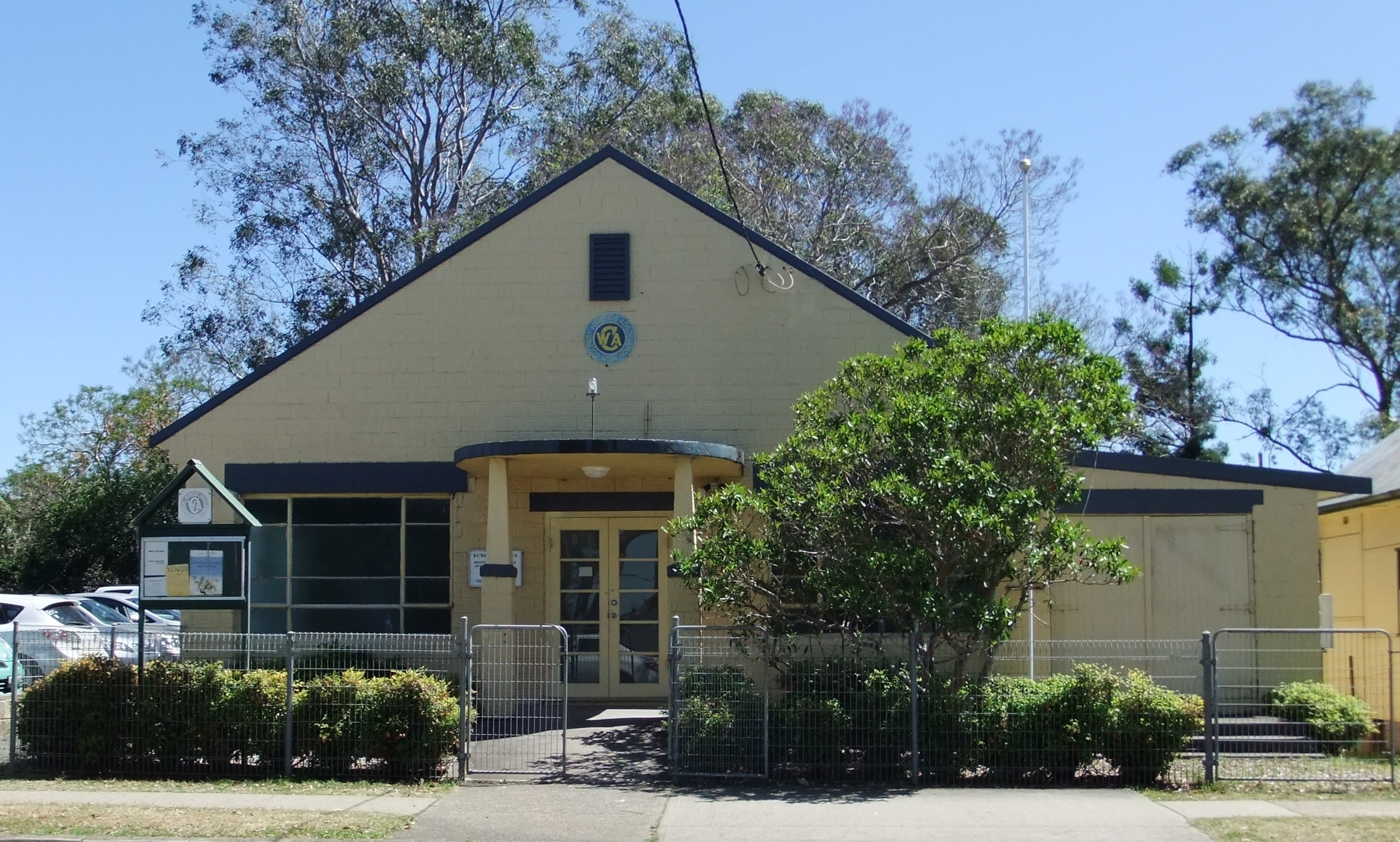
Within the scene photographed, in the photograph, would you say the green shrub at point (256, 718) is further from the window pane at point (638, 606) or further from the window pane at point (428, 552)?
the window pane at point (638, 606)

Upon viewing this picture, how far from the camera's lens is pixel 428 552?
632 inches

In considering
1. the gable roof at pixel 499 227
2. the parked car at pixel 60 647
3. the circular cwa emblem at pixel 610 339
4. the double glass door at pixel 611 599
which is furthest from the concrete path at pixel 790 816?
the gable roof at pixel 499 227

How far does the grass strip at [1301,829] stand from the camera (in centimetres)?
956

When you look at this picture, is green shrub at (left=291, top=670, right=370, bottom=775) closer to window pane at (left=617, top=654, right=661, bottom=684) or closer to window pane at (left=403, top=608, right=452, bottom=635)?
window pane at (left=403, top=608, right=452, bottom=635)

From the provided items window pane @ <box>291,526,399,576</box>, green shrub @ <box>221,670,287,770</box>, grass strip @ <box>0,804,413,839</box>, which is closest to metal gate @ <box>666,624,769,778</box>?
grass strip @ <box>0,804,413,839</box>

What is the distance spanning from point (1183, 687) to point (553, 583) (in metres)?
7.47

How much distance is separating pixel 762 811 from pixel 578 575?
628 cm

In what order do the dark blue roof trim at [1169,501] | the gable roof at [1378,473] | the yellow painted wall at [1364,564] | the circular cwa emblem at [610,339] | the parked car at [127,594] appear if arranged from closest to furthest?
1. the dark blue roof trim at [1169,501]
2. the circular cwa emblem at [610,339]
3. the gable roof at [1378,473]
4. the yellow painted wall at [1364,564]
5. the parked car at [127,594]

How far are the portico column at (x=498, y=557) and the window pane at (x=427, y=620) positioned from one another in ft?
4.86

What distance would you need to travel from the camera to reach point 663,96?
34.5 m

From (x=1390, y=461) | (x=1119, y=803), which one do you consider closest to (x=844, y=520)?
(x=1119, y=803)

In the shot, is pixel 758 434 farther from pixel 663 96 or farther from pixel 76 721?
pixel 663 96

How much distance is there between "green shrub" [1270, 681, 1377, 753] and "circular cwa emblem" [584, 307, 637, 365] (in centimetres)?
801

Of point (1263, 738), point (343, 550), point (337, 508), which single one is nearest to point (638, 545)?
point (343, 550)
